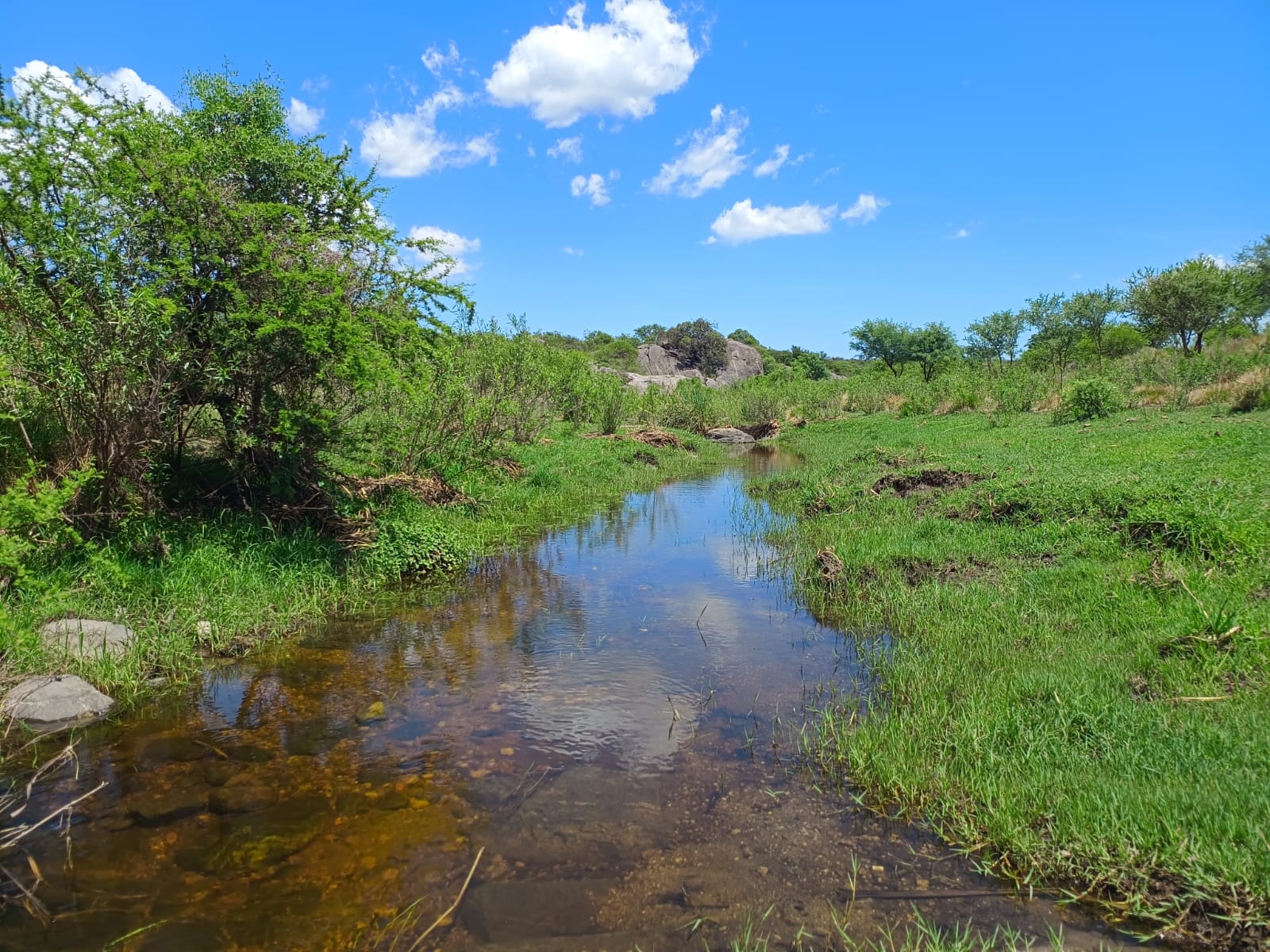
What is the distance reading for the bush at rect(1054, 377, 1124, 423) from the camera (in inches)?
803

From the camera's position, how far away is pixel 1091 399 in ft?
67.1

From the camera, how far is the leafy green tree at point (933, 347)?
5441 centimetres

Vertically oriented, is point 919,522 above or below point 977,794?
above

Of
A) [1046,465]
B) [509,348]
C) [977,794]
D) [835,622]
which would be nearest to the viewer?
[977,794]

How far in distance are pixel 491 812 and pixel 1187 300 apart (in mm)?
43897

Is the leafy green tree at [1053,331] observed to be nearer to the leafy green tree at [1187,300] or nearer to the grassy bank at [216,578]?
A: the leafy green tree at [1187,300]

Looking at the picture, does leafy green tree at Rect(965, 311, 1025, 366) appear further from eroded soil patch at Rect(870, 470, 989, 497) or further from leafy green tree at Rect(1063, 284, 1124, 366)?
eroded soil patch at Rect(870, 470, 989, 497)

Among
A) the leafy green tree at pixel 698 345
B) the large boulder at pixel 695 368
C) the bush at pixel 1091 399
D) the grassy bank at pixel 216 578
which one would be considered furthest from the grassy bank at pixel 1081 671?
the leafy green tree at pixel 698 345

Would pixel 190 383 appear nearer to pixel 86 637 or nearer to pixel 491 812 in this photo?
pixel 86 637

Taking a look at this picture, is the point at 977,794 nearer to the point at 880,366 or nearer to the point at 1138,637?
the point at 1138,637

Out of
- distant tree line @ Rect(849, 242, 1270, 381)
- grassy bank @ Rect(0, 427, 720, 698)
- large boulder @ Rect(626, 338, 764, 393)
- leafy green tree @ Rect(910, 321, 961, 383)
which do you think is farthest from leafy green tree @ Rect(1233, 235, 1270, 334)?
grassy bank @ Rect(0, 427, 720, 698)

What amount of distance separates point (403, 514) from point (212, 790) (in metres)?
6.98

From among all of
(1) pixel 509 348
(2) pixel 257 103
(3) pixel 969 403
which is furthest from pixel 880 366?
(2) pixel 257 103

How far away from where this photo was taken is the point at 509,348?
669 inches
